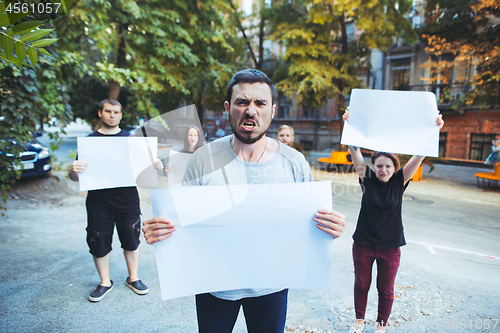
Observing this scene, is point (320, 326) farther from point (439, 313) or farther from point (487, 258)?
point (487, 258)

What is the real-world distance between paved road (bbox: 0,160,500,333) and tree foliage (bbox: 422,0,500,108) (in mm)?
5334

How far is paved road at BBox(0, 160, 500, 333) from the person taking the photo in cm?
272

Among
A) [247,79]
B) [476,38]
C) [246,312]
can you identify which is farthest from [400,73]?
[246,312]

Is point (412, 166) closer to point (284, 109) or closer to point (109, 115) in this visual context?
point (109, 115)

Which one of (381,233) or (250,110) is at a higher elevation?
(250,110)

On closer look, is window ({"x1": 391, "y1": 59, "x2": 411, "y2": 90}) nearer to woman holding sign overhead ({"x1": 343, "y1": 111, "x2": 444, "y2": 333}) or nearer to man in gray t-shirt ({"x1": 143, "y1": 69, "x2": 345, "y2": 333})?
woman holding sign overhead ({"x1": 343, "y1": 111, "x2": 444, "y2": 333})

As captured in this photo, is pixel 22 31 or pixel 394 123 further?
pixel 394 123

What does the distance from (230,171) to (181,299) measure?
2.08m

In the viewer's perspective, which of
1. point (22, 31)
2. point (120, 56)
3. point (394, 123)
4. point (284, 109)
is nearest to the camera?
point (22, 31)

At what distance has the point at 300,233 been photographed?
60.1 inches

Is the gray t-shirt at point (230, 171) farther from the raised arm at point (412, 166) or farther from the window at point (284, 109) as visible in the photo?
the window at point (284, 109)

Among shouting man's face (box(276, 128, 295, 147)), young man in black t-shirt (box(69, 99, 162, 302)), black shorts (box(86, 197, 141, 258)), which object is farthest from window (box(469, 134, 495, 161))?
black shorts (box(86, 197, 141, 258))

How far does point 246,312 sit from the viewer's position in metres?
1.75

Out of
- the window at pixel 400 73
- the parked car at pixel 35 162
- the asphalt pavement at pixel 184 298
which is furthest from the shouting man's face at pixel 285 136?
the window at pixel 400 73
